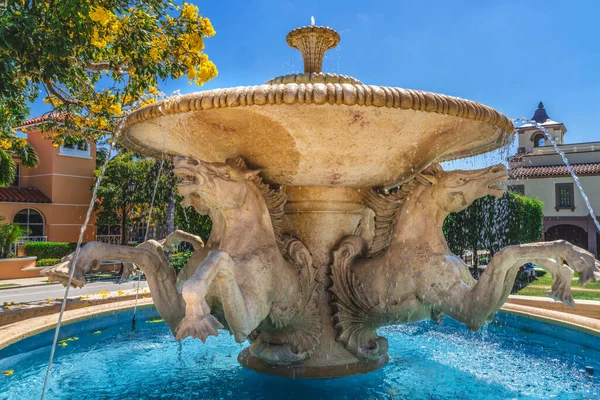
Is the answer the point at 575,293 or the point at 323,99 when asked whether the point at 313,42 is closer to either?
the point at 323,99

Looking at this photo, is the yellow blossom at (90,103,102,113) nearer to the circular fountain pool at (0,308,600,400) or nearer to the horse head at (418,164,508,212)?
the circular fountain pool at (0,308,600,400)

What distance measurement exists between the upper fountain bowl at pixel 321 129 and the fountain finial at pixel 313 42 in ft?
1.67

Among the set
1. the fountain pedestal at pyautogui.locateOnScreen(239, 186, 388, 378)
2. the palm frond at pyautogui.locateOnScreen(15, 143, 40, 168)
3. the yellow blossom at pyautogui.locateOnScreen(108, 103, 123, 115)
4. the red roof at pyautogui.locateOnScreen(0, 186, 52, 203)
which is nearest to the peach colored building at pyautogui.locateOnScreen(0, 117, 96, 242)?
the red roof at pyautogui.locateOnScreen(0, 186, 52, 203)

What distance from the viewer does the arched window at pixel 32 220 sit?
2520 centimetres

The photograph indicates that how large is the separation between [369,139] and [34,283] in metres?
16.0

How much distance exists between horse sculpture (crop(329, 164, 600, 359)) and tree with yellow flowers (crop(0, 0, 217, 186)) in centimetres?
403

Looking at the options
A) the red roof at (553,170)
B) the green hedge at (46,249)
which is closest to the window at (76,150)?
the green hedge at (46,249)

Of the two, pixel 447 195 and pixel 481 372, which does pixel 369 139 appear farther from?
pixel 481 372

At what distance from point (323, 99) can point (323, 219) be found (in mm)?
1593

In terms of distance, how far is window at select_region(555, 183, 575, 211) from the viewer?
99.5 ft

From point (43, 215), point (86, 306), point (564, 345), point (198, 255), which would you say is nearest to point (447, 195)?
point (198, 255)

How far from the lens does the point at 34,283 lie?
53.8ft

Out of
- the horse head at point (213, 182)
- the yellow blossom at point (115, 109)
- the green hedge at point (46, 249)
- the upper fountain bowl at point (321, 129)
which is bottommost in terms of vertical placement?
the green hedge at point (46, 249)

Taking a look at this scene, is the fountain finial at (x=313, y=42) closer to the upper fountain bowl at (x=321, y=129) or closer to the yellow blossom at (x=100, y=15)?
the upper fountain bowl at (x=321, y=129)
